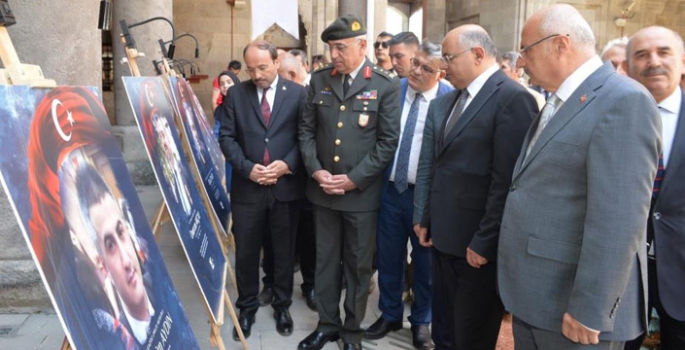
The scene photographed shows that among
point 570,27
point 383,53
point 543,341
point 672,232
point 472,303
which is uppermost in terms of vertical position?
point 383,53

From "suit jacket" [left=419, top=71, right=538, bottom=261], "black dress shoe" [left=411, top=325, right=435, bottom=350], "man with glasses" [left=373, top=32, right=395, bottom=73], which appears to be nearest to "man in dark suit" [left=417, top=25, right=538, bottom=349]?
"suit jacket" [left=419, top=71, right=538, bottom=261]

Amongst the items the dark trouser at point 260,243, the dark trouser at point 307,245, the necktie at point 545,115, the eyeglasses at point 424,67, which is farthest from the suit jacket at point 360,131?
the necktie at point 545,115

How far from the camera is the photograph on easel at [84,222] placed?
1.44 m

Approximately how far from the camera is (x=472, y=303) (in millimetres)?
2801

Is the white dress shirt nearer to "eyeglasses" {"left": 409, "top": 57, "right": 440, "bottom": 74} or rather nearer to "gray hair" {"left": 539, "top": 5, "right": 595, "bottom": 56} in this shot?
"eyeglasses" {"left": 409, "top": 57, "right": 440, "bottom": 74}

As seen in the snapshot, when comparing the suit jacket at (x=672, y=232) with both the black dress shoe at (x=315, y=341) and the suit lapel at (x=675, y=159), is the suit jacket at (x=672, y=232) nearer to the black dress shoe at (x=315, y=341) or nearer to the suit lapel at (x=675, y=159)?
the suit lapel at (x=675, y=159)

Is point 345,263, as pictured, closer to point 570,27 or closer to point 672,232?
point 672,232

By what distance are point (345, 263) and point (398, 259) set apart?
0.46 meters

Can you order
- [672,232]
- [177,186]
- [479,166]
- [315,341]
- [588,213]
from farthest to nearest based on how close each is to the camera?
1. [315,341]
2. [177,186]
3. [479,166]
4. [672,232]
5. [588,213]

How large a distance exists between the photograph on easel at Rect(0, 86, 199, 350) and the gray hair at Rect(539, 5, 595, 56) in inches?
59.7

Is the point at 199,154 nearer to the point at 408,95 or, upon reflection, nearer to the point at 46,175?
the point at 408,95

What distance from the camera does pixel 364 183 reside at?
338 cm

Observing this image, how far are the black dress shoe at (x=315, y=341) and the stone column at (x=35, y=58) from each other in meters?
1.64

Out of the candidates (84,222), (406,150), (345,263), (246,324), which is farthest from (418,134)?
(84,222)
